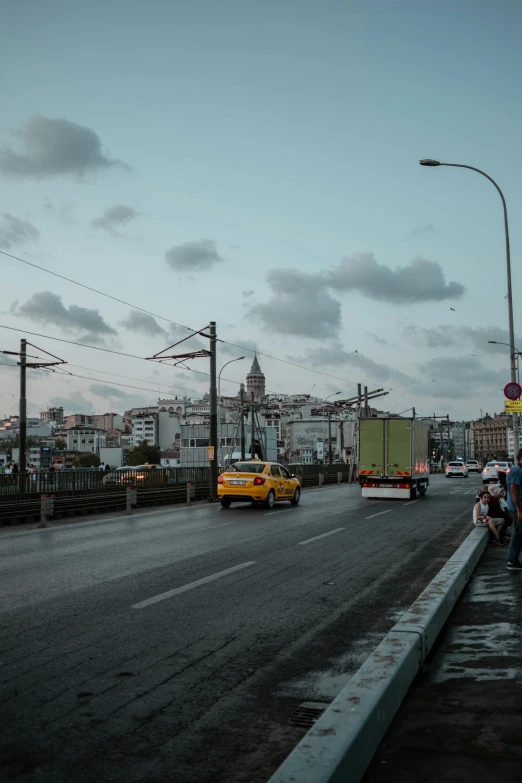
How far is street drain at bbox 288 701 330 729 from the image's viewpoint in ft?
15.5

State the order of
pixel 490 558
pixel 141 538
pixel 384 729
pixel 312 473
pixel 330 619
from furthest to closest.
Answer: pixel 312 473 → pixel 141 538 → pixel 490 558 → pixel 330 619 → pixel 384 729

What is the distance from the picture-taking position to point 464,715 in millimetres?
4820

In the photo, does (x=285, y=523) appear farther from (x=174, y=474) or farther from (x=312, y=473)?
(x=312, y=473)

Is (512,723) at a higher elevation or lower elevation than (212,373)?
lower

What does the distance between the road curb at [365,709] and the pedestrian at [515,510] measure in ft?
12.8

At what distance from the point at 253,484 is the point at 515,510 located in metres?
15.1

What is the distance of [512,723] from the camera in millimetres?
4625

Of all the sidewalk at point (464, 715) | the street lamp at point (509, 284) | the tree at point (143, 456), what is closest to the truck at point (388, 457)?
the street lamp at point (509, 284)

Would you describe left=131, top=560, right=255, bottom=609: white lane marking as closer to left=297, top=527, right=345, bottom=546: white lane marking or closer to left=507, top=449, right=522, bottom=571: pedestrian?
left=297, top=527, right=345, bottom=546: white lane marking

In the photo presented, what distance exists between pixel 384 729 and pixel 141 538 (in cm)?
1198

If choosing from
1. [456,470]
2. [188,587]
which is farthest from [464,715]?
[456,470]

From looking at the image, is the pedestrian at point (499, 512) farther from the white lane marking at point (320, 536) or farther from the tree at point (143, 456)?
the tree at point (143, 456)

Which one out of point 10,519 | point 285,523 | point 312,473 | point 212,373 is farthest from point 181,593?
point 312,473

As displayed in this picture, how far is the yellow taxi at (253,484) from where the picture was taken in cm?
2531
